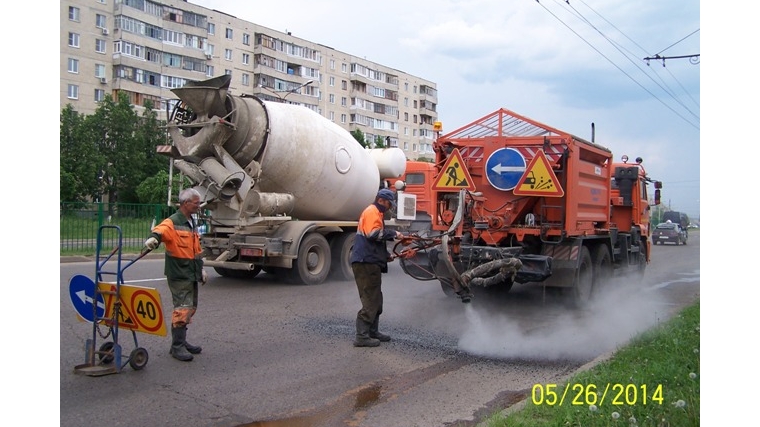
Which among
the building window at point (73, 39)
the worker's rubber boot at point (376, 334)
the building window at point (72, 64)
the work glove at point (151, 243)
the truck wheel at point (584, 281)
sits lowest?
the worker's rubber boot at point (376, 334)

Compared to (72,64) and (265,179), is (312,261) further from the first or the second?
(72,64)

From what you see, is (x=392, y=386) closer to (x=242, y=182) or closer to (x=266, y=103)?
(x=242, y=182)

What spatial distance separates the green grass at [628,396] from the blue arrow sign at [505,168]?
337 centimetres

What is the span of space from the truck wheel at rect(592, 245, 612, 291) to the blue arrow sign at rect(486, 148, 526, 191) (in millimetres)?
2288

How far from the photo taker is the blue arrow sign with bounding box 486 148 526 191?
8.39 meters

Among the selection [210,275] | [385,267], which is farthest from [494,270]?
[210,275]

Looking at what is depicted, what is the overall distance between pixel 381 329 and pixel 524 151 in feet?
10.3

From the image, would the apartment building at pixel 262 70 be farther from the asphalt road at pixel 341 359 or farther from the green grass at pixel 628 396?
the green grass at pixel 628 396

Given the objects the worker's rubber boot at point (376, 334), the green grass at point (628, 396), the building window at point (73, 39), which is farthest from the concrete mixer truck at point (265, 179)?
the green grass at point (628, 396)

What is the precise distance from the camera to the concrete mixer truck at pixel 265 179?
10.0 metres

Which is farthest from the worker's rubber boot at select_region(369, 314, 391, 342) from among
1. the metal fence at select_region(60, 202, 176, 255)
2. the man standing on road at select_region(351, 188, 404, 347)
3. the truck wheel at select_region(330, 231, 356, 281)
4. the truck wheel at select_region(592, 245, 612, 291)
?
the metal fence at select_region(60, 202, 176, 255)

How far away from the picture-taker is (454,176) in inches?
345

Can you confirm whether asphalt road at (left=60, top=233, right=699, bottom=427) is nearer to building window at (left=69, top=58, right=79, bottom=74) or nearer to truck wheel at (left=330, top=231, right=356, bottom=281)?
truck wheel at (left=330, top=231, right=356, bottom=281)
